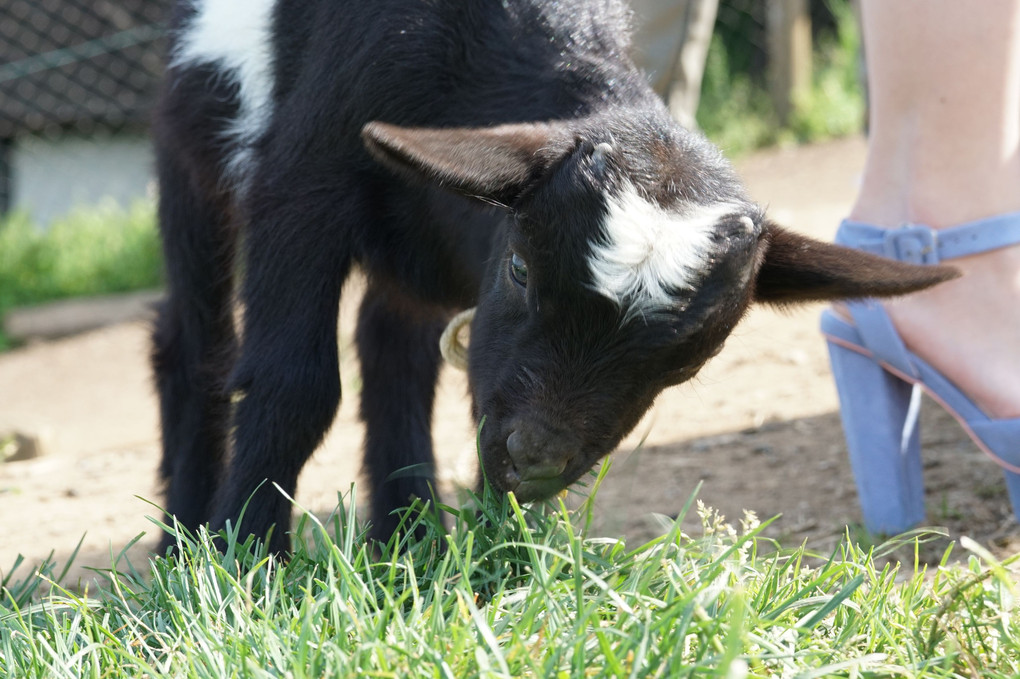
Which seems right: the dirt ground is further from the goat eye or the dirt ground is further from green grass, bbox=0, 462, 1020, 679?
the goat eye

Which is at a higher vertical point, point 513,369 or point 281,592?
point 513,369

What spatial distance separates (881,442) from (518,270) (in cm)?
140

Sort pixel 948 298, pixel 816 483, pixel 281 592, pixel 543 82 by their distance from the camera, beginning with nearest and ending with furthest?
pixel 281 592, pixel 543 82, pixel 948 298, pixel 816 483

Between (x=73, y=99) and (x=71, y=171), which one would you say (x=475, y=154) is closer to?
(x=73, y=99)

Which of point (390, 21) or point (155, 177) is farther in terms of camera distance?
point (155, 177)

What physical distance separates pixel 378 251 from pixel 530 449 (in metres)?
0.77

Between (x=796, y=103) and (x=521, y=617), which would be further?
(x=796, y=103)

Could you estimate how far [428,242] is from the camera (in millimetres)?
2549

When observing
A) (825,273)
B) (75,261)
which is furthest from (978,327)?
(75,261)

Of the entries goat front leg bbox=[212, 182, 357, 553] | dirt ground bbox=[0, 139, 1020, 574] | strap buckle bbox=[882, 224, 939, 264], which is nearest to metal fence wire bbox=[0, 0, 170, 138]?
dirt ground bbox=[0, 139, 1020, 574]

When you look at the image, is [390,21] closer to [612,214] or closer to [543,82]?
[543,82]

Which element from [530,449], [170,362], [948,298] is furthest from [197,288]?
[948,298]

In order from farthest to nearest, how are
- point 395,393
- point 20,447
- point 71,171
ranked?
point 71,171, point 20,447, point 395,393

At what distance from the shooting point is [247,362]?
2441 millimetres
